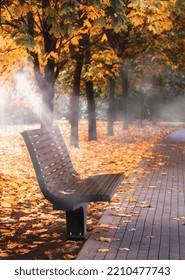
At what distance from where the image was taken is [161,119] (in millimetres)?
56938

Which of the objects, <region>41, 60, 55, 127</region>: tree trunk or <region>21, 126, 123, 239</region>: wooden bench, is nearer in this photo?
<region>21, 126, 123, 239</region>: wooden bench

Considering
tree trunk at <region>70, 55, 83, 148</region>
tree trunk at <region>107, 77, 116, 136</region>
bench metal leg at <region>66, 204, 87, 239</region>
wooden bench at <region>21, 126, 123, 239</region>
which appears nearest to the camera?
wooden bench at <region>21, 126, 123, 239</region>

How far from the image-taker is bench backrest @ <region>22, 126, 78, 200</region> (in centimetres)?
636

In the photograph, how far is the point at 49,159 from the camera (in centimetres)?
690

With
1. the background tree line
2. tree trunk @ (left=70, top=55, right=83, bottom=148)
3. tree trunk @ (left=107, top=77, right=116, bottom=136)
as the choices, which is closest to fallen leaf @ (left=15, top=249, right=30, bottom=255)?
the background tree line

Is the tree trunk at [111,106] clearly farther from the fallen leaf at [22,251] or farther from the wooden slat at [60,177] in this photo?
the fallen leaf at [22,251]

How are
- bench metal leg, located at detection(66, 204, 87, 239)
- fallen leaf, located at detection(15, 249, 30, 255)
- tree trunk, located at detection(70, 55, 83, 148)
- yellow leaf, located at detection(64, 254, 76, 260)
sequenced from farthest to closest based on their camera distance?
tree trunk, located at detection(70, 55, 83, 148) → bench metal leg, located at detection(66, 204, 87, 239) → fallen leaf, located at detection(15, 249, 30, 255) → yellow leaf, located at detection(64, 254, 76, 260)

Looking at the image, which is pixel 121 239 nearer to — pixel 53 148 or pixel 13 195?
pixel 53 148

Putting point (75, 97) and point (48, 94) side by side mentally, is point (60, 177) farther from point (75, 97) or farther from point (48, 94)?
point (75, 97)

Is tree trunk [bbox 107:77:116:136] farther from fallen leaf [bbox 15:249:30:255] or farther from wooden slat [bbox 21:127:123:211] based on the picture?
fallen leaf [bbox 15:249:30:255]

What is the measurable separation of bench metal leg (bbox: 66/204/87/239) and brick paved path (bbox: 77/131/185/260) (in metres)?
0.14
